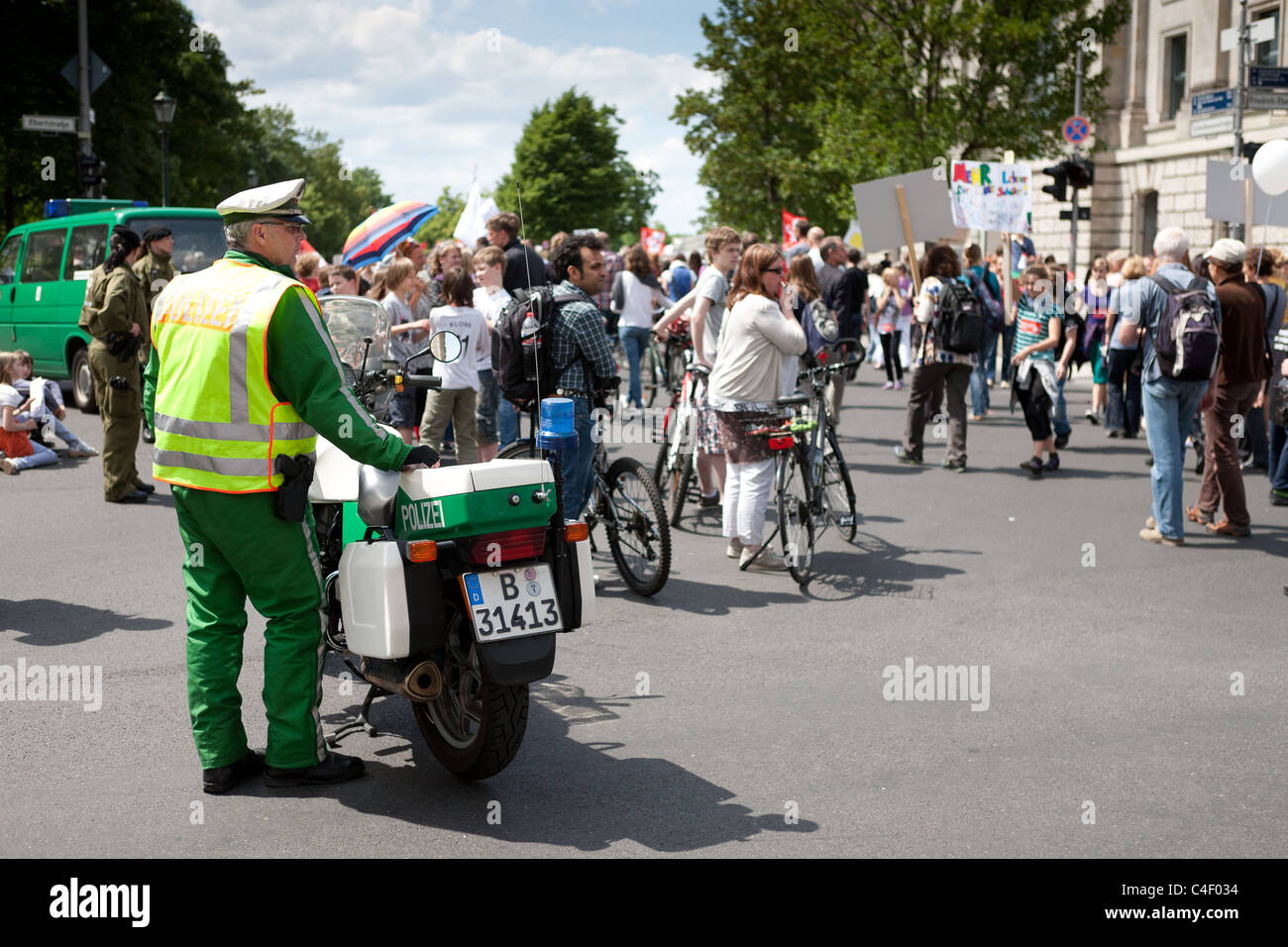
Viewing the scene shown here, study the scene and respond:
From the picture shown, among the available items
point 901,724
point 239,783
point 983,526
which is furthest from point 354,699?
point 983,526

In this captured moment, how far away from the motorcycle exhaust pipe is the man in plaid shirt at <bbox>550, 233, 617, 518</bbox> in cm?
294

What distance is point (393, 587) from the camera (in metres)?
4.68

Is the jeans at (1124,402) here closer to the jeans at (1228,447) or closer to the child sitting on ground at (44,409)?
the jeans at (1228,447)

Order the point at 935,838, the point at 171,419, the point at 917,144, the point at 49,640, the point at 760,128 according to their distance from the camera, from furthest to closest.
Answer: the point at 760,128 → the point at 917,144 → the point at 49,640 → the point at 171,419 → the point at 935,838

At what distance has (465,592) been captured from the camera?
186 inches

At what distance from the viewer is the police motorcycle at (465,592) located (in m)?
4.70

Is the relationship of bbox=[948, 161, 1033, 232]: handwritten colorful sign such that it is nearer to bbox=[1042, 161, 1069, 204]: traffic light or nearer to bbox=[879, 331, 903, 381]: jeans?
bbox=[879, 331, 903, 381]: jeans

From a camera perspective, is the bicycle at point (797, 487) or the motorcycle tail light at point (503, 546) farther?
the bicycle at point (797, 487)

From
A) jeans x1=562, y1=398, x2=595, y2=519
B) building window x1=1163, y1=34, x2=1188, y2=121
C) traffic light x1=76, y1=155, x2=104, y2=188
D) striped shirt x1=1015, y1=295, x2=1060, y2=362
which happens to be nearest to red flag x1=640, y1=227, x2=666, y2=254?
traffic light x1=76, y1=155, x2=104, y2=188

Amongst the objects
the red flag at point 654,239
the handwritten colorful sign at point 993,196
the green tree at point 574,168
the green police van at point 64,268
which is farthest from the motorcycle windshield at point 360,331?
the green tree at point 574,168

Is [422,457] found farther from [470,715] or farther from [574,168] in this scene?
[574,168]

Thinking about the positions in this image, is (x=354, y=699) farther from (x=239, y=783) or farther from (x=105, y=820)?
(x=105, y=820)

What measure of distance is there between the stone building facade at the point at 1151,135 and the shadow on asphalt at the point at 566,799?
107 ft

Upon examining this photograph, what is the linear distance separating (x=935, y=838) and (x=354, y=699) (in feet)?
8.87
